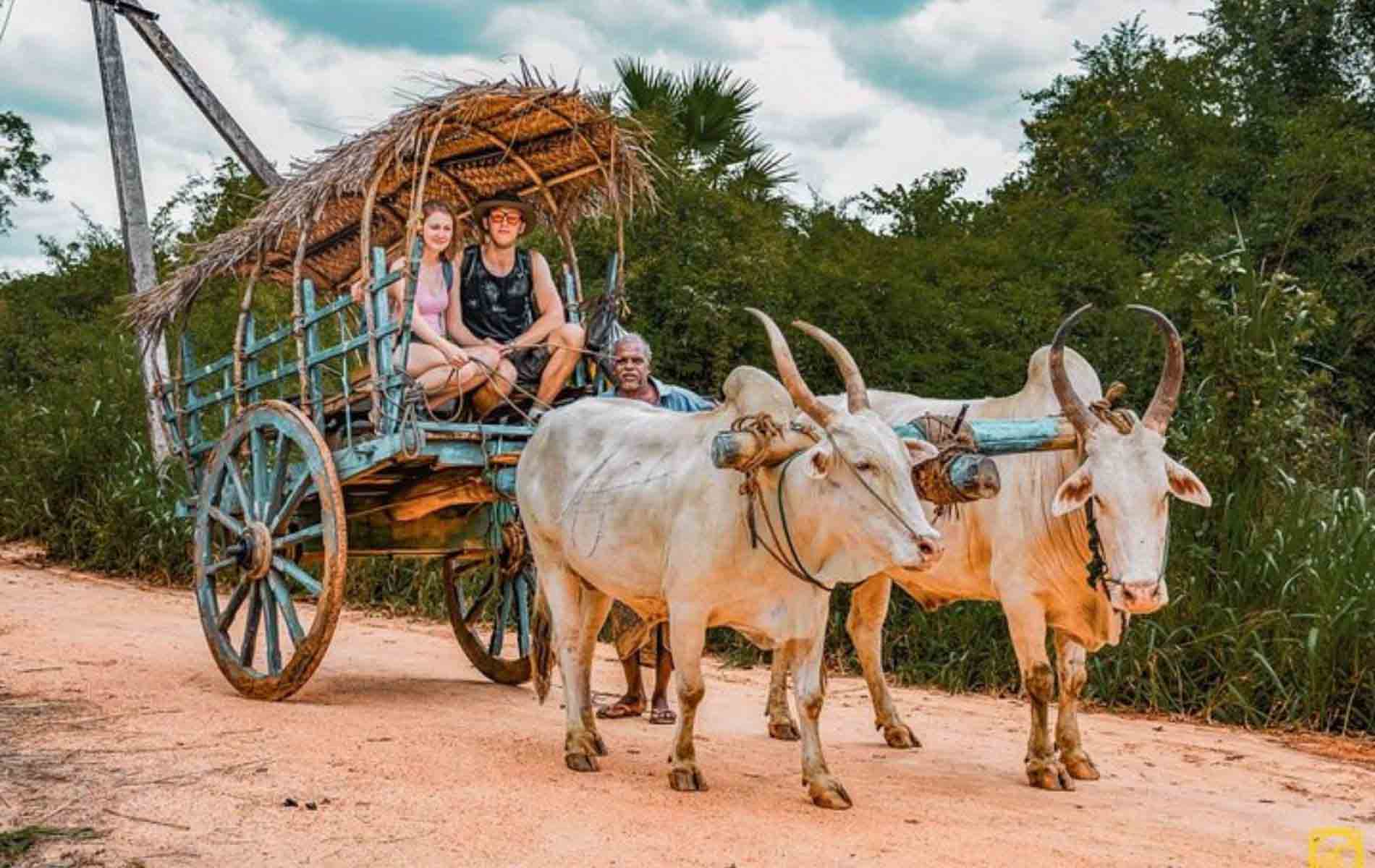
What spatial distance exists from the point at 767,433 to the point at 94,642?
5247 millimetres

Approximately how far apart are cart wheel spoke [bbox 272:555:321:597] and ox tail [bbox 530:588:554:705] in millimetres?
979

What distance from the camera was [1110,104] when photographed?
682 inches

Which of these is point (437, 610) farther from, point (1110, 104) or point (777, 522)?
point (1110, 104)

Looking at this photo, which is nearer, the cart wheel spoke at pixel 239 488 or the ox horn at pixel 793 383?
the ox horn at pixel 793 383

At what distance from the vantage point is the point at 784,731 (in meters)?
6.42

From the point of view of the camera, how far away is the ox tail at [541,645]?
6.12 meters

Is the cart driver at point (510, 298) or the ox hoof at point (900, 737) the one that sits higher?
the cart driver at point (510, 298)

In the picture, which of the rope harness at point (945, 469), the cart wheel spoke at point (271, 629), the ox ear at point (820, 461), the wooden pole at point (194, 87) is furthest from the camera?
the wooden pole at point (194, 87)

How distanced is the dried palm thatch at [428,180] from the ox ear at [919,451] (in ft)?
8.60

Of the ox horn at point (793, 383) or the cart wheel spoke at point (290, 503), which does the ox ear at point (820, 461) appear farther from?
the cart wheel spoke at point (290, 503)

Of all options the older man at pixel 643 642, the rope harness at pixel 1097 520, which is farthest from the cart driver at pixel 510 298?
the rope harness at pixel 1097 520
